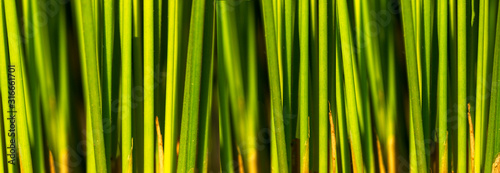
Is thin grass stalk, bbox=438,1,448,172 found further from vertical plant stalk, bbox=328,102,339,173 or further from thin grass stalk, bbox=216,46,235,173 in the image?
thin grass stalk, bbox=216,46,235,173

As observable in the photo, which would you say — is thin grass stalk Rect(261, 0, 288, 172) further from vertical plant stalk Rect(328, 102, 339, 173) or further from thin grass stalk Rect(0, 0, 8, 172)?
thin grass stalk Rect(0, 0, 8, 172)

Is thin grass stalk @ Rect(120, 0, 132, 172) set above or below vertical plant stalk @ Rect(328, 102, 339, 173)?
above

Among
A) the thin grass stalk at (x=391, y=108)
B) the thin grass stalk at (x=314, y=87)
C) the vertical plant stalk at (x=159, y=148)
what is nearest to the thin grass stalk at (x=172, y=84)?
the vertical plant stalk at (x=159, y=148)

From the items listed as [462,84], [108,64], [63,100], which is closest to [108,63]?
[108,64]

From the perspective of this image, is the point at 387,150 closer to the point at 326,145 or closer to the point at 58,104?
the point at 326,145

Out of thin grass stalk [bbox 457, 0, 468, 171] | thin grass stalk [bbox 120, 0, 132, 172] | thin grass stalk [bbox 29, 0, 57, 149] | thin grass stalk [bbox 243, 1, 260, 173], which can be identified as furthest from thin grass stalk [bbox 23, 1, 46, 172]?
thin grass stalk [bbox 457, 0, 468, 171]

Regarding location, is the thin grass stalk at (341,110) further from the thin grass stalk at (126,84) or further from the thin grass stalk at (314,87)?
the thin grass stalk at (126,84)

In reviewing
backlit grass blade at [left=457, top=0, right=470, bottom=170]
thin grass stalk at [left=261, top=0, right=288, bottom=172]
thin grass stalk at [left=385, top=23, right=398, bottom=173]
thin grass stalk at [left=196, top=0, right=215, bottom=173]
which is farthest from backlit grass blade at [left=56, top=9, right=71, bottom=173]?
backlit grass blade at [left=457, top=0, right=470, bottom=170]
